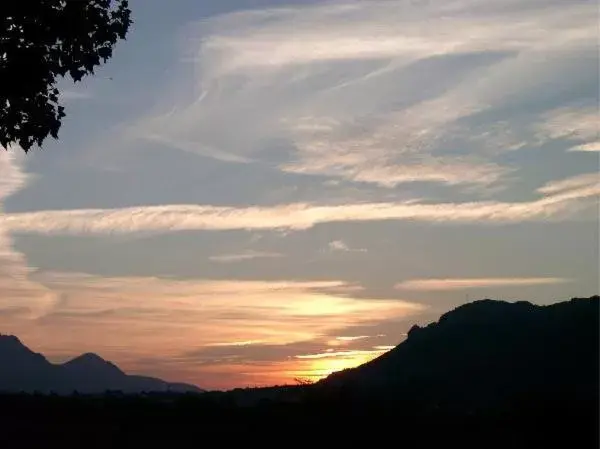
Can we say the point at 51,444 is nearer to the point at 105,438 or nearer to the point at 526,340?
the point at 105,438

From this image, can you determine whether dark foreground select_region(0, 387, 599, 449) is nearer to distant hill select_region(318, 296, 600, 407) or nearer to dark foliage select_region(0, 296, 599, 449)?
dark foliage select_region(0, 296, 599, 449)

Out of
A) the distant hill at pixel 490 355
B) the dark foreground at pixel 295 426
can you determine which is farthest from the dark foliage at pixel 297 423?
the distant hill at pixel 490 355

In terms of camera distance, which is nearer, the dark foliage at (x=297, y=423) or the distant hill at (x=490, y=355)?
the dark foliage at (x=297, y=423)

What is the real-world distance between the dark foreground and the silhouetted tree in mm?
6857

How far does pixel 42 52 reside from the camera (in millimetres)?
21281

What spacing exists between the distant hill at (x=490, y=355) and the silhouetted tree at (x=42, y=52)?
37923 mm

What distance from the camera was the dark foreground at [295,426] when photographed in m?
20.3

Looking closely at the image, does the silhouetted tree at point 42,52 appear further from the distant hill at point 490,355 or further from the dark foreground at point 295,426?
the distant hill at point 490,355

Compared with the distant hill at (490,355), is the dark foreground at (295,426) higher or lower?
lower

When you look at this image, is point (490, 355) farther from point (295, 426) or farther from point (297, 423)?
point (295, 426)

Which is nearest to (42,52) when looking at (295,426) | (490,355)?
(295,426)

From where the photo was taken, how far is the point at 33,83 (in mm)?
20953

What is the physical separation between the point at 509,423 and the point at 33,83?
46.3 ft

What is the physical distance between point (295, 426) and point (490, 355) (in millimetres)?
57668
